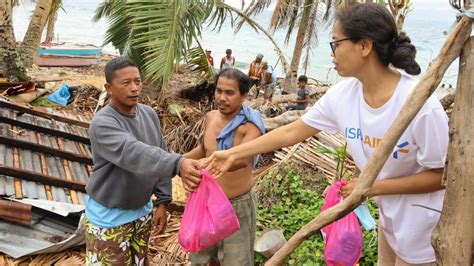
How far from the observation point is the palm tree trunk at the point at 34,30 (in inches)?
355

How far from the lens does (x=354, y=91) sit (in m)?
1.65

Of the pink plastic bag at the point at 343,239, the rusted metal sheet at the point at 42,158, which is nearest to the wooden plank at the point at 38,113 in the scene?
the rusted metal sheet at the point at 42,158

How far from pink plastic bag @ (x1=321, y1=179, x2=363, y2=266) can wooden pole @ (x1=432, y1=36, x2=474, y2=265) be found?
0.73m

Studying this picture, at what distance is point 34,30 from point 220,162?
8641 millimetres

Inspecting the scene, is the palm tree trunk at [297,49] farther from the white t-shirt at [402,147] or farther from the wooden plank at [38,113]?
the white t-shirt at [402,147]

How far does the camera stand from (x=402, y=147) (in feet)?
4.78

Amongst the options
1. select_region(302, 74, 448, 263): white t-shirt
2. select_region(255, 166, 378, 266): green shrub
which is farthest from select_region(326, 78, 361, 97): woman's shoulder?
select_region(255, 166, 378, 266): green shrub

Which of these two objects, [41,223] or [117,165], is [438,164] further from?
[41,223]

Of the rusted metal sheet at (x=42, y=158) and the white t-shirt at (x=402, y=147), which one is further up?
the white t-shirt at (x=402, y=147)

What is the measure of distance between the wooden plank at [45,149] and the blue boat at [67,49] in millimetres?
13787

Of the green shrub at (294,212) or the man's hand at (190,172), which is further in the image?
the green shrub at (294,212)

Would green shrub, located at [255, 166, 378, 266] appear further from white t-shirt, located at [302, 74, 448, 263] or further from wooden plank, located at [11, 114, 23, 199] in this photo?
wooden plank, located at [11, 114, 23, 199]

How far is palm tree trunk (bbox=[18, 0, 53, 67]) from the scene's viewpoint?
9016 millimetres

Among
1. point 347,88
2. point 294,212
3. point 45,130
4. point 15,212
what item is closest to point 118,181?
point 347,88
